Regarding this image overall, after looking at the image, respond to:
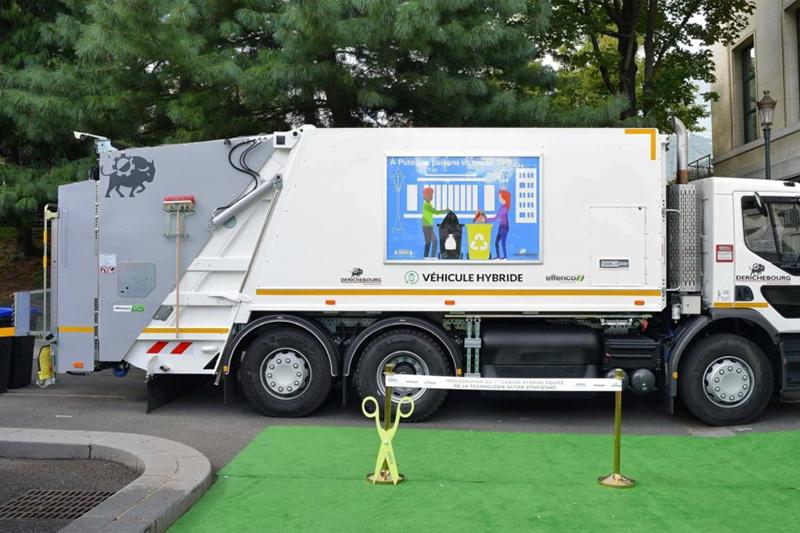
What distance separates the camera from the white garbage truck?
7.98 m

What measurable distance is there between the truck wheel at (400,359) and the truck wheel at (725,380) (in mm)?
2598

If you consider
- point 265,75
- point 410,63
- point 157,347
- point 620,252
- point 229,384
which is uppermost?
point 410,63

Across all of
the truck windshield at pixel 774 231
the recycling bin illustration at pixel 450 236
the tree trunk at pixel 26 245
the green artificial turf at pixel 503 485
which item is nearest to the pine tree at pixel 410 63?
the recycling bin illustration at pixel 450 236

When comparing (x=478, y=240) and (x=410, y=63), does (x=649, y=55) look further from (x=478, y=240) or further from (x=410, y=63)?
(x=478, y=240)

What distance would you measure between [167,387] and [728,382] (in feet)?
21.0

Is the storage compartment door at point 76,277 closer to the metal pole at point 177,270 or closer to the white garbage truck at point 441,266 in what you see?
the white garbage truck at point 441,266

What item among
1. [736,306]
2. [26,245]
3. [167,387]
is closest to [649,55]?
[736,306]

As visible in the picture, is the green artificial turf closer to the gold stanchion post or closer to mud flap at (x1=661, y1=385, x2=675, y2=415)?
the gold stanchion post

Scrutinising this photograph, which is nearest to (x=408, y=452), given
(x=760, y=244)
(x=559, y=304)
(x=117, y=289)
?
(x=559, y=304)

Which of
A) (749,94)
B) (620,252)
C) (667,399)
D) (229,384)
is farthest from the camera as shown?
(749,94)

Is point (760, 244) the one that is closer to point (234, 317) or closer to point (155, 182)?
point (234, 317)

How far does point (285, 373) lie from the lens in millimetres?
8352

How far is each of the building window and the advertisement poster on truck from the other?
18.6 meters

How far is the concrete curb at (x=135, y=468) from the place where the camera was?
4797 mm
